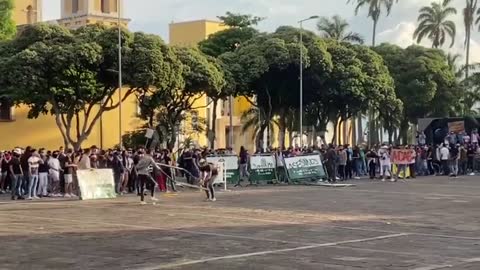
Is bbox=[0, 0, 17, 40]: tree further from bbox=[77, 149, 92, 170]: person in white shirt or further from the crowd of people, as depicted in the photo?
bbox=[77, 149, 92, 170]: person in white shirt

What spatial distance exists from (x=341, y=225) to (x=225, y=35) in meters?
44.5

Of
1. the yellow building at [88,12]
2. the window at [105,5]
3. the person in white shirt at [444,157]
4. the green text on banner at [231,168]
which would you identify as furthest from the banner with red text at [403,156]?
the window at [105,5]

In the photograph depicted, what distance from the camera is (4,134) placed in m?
54.8

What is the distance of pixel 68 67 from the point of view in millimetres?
40562

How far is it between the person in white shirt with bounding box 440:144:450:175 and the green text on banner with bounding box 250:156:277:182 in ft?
38.2

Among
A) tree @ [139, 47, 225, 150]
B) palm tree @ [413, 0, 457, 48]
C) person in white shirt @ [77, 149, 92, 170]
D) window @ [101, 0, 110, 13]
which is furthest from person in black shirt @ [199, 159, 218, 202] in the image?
palm tree @ [413, 0, 457, 48]

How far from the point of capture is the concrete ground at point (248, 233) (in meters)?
12.9

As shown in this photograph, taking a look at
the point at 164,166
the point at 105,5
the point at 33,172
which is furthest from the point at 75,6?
the point at 33,172

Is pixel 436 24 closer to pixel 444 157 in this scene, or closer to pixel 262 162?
pixel 444 157

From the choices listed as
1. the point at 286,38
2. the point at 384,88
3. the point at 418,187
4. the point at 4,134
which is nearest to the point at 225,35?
the point at 286,38

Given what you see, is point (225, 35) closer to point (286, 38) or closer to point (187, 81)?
point (286, 38)

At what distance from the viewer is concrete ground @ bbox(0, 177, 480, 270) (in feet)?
42.5

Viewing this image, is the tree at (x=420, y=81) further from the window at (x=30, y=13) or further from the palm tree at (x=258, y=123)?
the window at (x=30, y=13)

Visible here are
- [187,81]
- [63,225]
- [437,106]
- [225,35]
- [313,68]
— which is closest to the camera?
[63,225]
